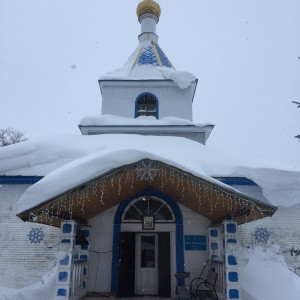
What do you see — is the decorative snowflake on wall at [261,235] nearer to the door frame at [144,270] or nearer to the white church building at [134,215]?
the white church building at [134,215]

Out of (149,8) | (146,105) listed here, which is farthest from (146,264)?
(149,8)

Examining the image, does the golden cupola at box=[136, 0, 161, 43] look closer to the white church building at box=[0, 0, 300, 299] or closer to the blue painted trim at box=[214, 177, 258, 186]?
the white church building at box=[0, 0, 300, 299]

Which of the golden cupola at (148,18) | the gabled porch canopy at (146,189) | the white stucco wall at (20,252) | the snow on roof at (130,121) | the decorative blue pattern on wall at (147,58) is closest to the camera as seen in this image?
the gabled porch canopy at (146,189)

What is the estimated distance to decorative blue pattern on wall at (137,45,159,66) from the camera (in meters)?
15.0

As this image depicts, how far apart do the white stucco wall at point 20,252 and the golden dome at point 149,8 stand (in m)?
11.7

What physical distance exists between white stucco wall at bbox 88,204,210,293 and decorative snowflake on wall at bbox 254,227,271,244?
143 centimetres

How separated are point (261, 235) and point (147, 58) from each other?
922 cm

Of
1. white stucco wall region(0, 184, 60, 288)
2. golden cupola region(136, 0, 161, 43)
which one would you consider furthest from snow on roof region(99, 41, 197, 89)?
white stucco wall region(0, 184, 60, 288)

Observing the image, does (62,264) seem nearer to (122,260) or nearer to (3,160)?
(122,260)

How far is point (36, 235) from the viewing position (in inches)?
368

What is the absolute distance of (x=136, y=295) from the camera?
9.21 metres

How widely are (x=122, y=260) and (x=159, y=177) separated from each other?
3032 millimetres

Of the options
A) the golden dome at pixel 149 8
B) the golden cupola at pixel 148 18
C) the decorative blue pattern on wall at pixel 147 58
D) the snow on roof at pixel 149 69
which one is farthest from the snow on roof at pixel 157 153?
the golden dome at pixel 149 8

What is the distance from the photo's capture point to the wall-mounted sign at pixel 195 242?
914cm
